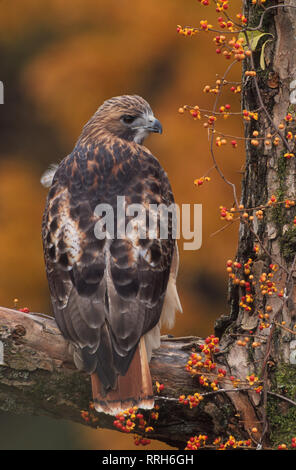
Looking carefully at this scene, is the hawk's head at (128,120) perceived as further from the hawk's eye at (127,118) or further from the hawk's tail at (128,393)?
the hawk's tail at (128,393)

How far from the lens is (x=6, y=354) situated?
14.4 feet

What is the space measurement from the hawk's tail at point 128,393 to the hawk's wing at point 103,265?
4 centimetres

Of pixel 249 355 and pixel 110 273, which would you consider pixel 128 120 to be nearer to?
pixel 110 273

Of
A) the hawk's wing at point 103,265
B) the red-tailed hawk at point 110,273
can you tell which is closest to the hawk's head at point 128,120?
the red-tailed hawk at point 110,273

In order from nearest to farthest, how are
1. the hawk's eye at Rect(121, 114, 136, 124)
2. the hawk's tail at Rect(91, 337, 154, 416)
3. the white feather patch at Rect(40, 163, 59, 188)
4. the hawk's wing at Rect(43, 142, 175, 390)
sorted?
1. the hawk's tail at Rect(91, 337, 154, 416)
2. the hawk's wing at Rect(43, 142, 175, 390)
3. the white feather patch at Rect(40, 163, 59, 188)
4. the hawk's eye at Rect(121, 114, 136, 124)

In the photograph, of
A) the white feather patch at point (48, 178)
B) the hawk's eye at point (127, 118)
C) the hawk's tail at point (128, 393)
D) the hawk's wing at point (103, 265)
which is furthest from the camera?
the hawk's eye at point (127, 118)

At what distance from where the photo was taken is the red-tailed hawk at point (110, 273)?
4305 millimetres

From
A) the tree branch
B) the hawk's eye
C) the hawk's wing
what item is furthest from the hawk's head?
the tree branch

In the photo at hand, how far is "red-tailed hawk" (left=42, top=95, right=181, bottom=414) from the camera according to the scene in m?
4.30

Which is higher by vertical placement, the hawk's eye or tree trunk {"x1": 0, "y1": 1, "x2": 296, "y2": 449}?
the hawk's eye

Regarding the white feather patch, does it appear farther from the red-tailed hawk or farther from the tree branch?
the tree branch

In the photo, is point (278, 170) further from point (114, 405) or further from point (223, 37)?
point (114, 405)

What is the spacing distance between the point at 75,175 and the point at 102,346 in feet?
3.76

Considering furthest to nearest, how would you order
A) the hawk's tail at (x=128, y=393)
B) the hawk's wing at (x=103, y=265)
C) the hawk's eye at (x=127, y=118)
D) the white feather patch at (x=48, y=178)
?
the hawk's eye at (x=127, y=118), the white feather patch at (x=48, y=178), the hawk's wing at (x=103, y=265), the hawk's tail at (x=128, y=393)
